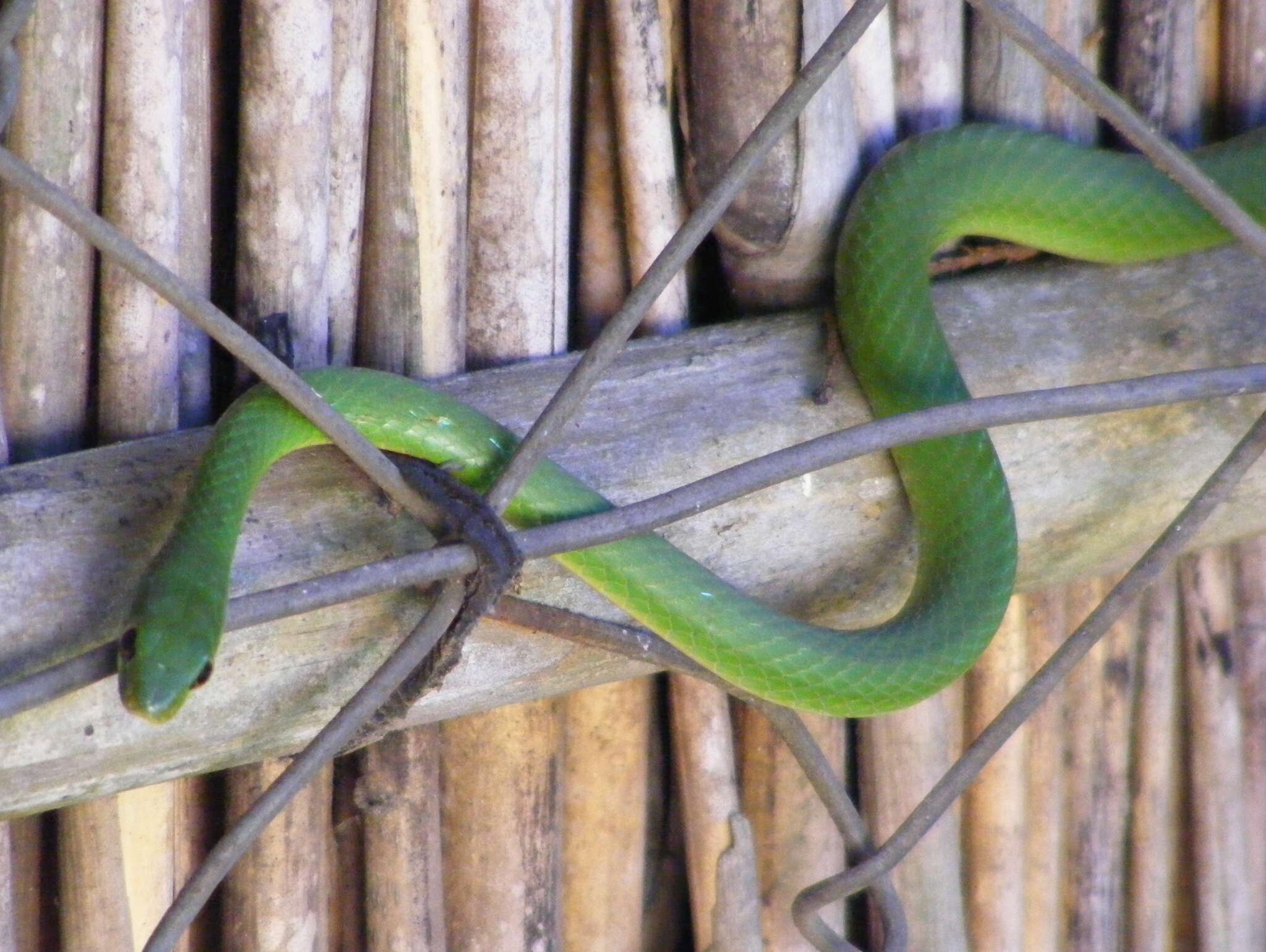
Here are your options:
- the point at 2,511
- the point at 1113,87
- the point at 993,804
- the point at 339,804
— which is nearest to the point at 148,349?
the point at 2,511

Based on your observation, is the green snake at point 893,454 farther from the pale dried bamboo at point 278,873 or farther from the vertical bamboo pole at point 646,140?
the pale dried bamboo at point 278,873

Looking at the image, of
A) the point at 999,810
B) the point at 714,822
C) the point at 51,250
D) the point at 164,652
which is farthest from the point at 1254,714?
the point at 51,250

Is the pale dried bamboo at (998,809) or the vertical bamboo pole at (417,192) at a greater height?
the vertical bamboo pole at (417,192)

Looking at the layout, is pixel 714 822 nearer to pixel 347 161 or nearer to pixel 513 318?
pixel 513 318

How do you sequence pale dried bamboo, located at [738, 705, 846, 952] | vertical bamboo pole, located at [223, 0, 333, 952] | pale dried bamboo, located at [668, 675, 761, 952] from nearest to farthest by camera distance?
vertical bamboo pole, located at [223, 0, 333, 952], pale dried bamboo, located at [668, 675, 761, 952], pale dried bamboo, located at [738, 705, 846, 952]

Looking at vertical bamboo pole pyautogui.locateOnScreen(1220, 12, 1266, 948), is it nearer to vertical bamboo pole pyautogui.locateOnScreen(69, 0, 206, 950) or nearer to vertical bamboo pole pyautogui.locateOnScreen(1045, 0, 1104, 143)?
vertical bamboo pole pyautogui.locateOnScreen(1045, 0, 1104, 143)

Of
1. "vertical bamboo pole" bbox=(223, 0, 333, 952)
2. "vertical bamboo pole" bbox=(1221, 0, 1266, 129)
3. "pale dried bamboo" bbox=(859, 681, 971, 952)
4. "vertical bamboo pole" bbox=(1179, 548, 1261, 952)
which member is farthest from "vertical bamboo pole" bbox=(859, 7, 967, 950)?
"vertical bamboo pole" bbox=(223, 0, 333, 952)

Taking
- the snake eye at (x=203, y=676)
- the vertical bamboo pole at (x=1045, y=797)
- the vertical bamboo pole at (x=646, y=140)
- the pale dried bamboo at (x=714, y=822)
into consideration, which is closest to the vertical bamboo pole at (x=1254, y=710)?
the vertical bamboo pole at (x=1045, y=797)
